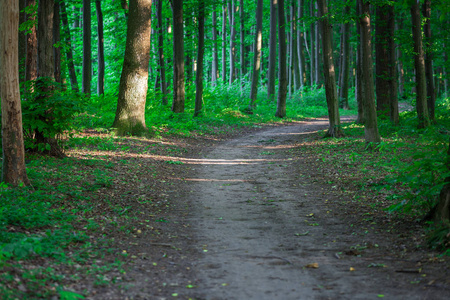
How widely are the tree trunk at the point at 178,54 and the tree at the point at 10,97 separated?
12779mm

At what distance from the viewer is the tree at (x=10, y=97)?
6.14 metres

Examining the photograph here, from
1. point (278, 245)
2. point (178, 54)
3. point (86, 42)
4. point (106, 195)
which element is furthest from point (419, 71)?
point (86, 42)

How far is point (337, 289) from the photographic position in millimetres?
3924

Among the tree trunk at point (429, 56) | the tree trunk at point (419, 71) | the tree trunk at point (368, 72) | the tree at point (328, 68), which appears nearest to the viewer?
the tree trunk at point (368, 72)

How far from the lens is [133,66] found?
13.8 metres

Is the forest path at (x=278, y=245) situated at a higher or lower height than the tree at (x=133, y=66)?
lower

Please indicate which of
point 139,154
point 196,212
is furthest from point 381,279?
point 139,154

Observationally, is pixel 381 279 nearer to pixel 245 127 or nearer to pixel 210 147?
pixel 210 147

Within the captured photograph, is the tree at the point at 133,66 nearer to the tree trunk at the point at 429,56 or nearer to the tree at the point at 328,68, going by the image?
the tree at the point at 328,68

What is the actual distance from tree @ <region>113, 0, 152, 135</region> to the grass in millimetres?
835

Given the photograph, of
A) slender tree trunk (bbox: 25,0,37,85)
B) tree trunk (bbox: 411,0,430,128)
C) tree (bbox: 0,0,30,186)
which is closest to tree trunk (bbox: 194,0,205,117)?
tree trunk (bbox: 411,0,430,128)

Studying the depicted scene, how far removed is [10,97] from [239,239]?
168 inches

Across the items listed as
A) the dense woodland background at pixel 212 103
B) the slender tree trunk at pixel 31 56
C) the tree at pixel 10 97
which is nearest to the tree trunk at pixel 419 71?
the dense woodland background at pixel 212 103

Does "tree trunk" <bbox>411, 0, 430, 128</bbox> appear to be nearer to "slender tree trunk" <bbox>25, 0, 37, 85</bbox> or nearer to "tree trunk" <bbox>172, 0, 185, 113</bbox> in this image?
"tree trunk" <bbox>172, 0, 185, 113</bbox>
